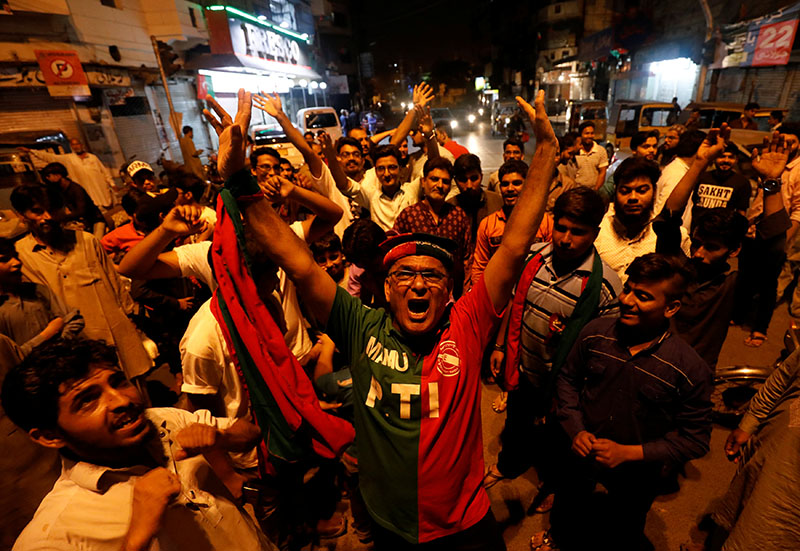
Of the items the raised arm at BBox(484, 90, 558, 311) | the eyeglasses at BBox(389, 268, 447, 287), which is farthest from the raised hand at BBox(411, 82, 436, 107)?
the eyeglasses at BBox(389, 268, 447, 287)

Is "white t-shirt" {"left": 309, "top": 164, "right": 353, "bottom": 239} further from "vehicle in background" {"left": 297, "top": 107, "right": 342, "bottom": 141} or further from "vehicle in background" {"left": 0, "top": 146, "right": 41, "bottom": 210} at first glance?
"vehicle in background" {"left": 297, "top": 107, "right": 342, "bottom": 141}

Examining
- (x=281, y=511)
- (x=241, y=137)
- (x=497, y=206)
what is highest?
(x=241, y=137)

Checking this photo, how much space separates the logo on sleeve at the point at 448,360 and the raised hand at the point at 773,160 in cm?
527

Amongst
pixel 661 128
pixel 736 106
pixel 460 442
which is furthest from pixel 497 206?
pixel 661 128

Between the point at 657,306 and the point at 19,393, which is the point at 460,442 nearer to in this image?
the point at 657,306

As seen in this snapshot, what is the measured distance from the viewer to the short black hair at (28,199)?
10.1ft

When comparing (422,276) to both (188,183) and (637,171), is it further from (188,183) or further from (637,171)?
(188,183)

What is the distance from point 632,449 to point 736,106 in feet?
46.3

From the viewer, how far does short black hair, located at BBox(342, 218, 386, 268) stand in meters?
2.80

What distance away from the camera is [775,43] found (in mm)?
13414

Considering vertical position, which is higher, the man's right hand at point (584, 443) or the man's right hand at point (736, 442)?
the man's right hand at point (584, 443)

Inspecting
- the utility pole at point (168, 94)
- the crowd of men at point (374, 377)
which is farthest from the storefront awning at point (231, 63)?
the crowd of men at point (374, 377)

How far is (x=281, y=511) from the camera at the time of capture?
294 centimetres

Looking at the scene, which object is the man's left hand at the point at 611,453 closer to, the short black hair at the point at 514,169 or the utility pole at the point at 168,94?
the short black hair at the point at 514,169
